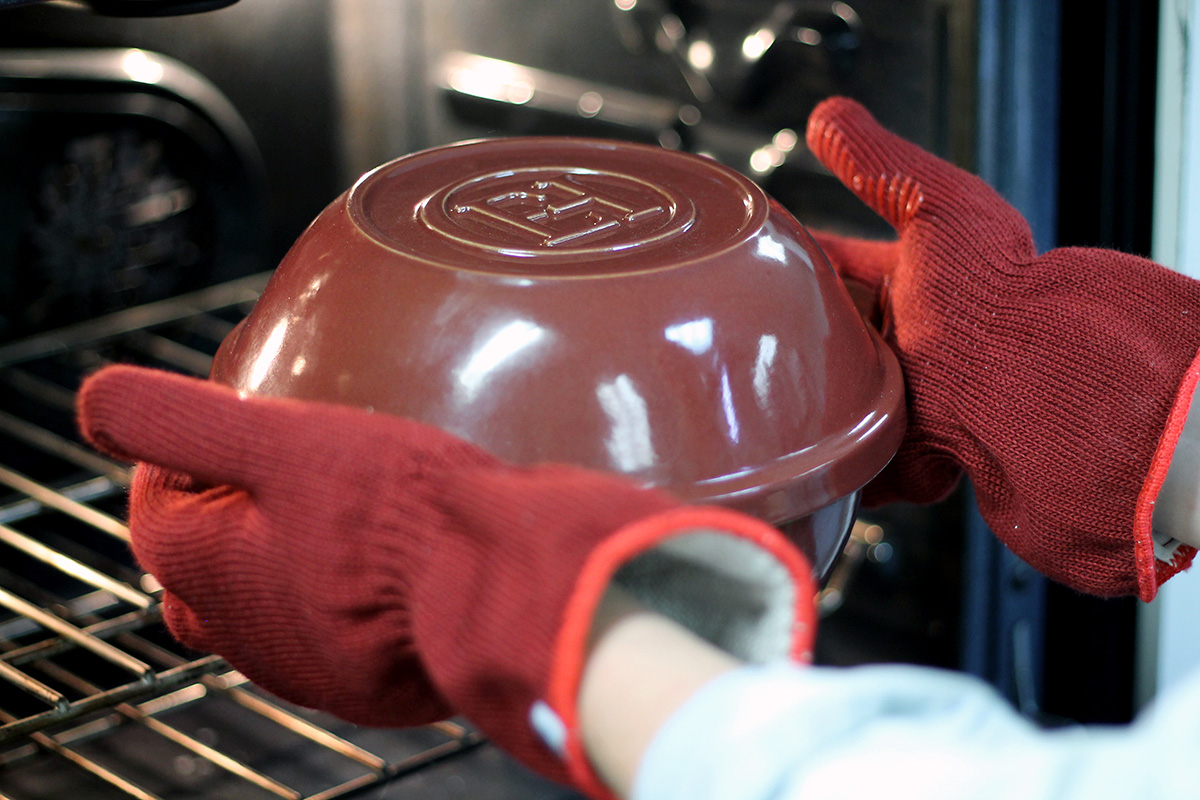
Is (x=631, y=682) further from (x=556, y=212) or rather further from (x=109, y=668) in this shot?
(x=109, y=668)

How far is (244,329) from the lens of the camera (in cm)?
56

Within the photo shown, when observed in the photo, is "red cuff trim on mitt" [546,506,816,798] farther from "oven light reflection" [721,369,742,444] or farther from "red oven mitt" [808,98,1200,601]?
"red oven mitt" [808,98,1200,601]

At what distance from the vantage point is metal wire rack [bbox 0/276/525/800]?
0.77m

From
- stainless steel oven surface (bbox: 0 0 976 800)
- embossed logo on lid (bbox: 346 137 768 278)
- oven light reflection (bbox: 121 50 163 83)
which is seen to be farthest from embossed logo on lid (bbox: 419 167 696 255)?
oven light reflection (bbox: 121 50 163 83)

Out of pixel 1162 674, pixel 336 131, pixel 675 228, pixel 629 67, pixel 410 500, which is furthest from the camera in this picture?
pixel 336 131

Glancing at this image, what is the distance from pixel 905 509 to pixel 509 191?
57 cm

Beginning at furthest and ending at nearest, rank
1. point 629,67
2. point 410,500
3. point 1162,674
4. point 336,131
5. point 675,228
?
point 336,131, point 629,67, point 1162,674, point 675,228, point 410,500

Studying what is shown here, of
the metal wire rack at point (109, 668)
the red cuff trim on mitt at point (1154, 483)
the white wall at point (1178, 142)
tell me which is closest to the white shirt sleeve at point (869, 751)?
the red cuff trim on mitt at point (1154, 483)

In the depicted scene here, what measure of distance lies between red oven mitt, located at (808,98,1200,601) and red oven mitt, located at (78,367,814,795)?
23 cm

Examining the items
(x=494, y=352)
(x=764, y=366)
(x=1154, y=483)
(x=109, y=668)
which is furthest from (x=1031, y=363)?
(x=109, y=668)

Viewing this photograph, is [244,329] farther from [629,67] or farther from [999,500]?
[629,67]

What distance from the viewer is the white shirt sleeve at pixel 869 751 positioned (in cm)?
35

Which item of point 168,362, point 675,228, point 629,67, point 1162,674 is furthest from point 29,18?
point 1162,674

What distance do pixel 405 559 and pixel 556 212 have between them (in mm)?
205
